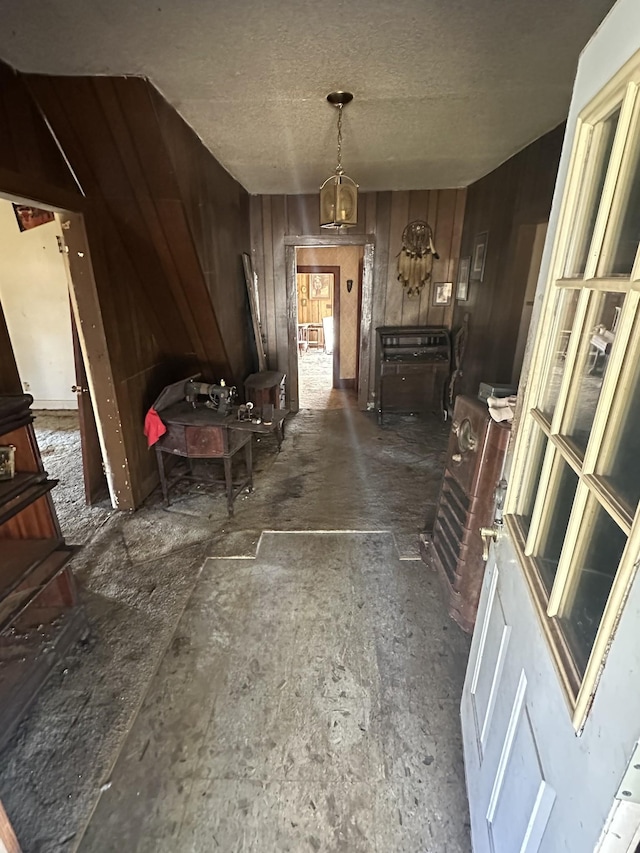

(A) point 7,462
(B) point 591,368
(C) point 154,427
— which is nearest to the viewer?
(B) point 591,368

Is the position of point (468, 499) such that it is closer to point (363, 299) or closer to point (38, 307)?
point (363, 299)

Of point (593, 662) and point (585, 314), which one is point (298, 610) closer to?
point (593, 662)

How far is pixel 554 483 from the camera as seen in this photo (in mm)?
967

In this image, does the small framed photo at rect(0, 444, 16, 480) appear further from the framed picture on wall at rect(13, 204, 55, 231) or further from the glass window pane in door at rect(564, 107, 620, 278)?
the framed picture on wall at rect(13, 204, 55, 231)

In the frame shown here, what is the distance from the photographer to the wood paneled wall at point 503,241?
2.87 m

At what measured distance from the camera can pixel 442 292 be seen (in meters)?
5.03

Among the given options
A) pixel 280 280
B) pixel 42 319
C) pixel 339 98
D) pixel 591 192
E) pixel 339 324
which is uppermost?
pixel 339 98

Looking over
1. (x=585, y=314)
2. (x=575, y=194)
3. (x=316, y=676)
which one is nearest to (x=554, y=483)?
(x=585, y=314)

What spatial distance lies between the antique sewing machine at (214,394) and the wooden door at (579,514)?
86.1 inches

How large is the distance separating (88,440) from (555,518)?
3040 mm

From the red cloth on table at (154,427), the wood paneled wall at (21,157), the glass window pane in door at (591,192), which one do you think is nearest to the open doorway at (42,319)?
the red cloth on table at (154,427)

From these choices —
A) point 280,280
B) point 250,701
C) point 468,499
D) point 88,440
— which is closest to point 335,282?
point 280,280

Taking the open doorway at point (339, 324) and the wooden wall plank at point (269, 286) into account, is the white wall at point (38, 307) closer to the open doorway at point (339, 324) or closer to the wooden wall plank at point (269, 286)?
the wooden wall plank at point (269, 286)

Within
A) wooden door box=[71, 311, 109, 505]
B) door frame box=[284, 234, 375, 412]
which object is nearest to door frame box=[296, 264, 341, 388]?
door frame box=[284, 234, 375, 412]
